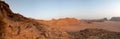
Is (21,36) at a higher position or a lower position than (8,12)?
lower

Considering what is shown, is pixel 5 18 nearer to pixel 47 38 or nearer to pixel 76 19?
pixel 47 38

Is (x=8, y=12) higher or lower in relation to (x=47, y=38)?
higher

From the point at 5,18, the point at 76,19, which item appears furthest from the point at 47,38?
the point at 76,19

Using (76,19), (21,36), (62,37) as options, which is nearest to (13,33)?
(21,36)

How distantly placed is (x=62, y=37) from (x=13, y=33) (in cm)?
174

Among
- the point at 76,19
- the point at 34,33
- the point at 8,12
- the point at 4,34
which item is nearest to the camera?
the point at 4,34

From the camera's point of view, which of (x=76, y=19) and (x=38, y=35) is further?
(x=76, y=19)

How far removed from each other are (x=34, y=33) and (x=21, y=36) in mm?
384

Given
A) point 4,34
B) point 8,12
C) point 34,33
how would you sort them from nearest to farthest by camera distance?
point 4,34
point 34,33
point 8,12

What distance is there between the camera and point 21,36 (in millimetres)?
7367

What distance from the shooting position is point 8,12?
8.28 metres

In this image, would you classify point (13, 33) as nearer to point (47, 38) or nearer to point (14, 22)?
point (14, 22)

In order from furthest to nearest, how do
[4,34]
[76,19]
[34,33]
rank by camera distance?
1. [76,19]
2. [34,33]
3. [4,34]

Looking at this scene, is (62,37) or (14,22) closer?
(14,22)
